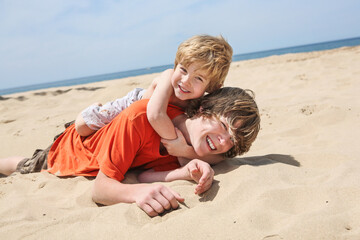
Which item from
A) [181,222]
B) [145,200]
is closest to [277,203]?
[181,222]

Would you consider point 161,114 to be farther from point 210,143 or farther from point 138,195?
point 138,195

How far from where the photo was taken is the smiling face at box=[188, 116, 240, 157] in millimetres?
2271

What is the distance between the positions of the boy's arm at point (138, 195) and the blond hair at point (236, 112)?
676 mm

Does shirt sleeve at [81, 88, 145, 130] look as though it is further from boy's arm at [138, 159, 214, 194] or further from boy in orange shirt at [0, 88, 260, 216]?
boy's arm at [138, 159, 214, 194]

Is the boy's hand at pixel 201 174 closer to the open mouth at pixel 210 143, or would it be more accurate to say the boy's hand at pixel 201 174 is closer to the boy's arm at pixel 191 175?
the boy's arm at pixel 191 175

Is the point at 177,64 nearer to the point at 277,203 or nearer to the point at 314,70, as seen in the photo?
the point at 277,203

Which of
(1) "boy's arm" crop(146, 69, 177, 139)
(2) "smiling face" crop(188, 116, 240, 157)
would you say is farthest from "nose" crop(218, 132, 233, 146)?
(1) "boy's arm" crop(146, 69, 177, 139)

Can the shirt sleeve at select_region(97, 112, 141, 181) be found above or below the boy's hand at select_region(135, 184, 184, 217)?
above

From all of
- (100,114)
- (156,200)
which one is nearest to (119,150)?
(156,200)

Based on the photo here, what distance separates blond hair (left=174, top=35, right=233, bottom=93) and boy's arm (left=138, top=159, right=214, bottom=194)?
0.72 metres

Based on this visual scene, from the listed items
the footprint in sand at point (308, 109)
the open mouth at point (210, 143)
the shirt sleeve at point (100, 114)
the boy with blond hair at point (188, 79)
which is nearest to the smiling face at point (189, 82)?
the boy with blond hair at point (188, 79)

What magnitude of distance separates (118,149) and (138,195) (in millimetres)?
396

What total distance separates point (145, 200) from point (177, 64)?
122cm

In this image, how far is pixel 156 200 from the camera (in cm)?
191
